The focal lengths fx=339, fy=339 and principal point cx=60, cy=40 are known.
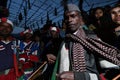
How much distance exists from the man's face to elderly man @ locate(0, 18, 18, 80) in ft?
8.93

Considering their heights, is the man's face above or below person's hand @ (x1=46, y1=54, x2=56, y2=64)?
above

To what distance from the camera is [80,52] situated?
12.4 feet

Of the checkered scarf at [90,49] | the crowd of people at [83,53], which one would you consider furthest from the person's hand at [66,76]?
the checkered scarf at [90,49]

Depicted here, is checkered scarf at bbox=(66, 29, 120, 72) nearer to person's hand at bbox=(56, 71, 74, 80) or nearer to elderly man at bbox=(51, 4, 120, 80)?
elderly man at bbox=(51, 4, 120, 80)

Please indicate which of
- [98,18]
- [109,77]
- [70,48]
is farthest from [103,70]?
[98,18]

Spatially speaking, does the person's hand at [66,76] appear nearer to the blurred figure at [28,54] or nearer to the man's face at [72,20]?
the man's face at [72,20]

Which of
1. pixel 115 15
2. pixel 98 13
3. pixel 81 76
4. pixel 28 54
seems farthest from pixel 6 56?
pixel 81 76

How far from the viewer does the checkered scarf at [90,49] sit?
12.1ft

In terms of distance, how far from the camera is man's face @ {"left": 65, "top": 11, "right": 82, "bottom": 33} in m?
3.98

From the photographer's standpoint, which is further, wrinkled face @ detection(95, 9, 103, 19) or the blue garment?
wrinkled face @ detection(95, 9, 103, 19)

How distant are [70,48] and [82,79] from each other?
20.7 inches

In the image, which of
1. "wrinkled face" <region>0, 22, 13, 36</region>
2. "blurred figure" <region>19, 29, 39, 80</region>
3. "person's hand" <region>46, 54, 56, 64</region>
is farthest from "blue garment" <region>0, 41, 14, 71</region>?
"person's hand" <region>46, 54, 56, 64</region>

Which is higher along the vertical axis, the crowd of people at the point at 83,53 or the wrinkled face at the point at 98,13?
the wrinkled face at the point at 98,13

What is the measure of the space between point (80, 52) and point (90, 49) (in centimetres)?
12
